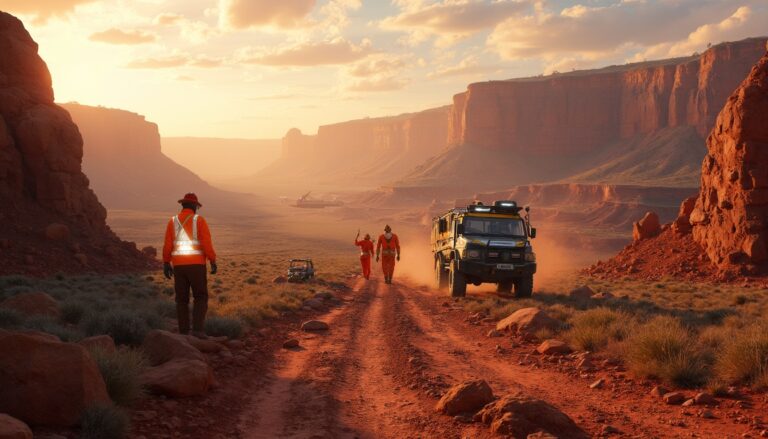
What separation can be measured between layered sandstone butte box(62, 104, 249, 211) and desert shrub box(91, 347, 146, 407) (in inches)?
5098

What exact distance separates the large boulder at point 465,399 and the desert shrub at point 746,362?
3152 millimetres

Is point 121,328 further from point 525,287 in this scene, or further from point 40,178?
point 40,178

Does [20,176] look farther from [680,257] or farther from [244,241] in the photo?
[244,241]

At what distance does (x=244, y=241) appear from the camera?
3041 inches

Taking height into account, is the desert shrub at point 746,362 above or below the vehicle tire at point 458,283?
above

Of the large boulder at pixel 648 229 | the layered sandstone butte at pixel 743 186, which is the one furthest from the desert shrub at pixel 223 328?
the large boulder at pixel 648 229

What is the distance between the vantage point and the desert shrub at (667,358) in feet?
24.5

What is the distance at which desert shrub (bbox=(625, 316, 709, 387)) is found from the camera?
7453 mm

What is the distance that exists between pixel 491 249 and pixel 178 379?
1226cm

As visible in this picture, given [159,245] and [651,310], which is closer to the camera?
[651,310]

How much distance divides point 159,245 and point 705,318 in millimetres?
65703

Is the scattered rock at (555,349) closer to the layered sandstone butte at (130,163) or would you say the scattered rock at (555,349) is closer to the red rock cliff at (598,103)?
the red rock cliff at (598,103)

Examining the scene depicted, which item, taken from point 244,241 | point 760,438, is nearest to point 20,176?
point 760,438

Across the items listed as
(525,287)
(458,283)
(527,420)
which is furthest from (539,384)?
(458,283)
